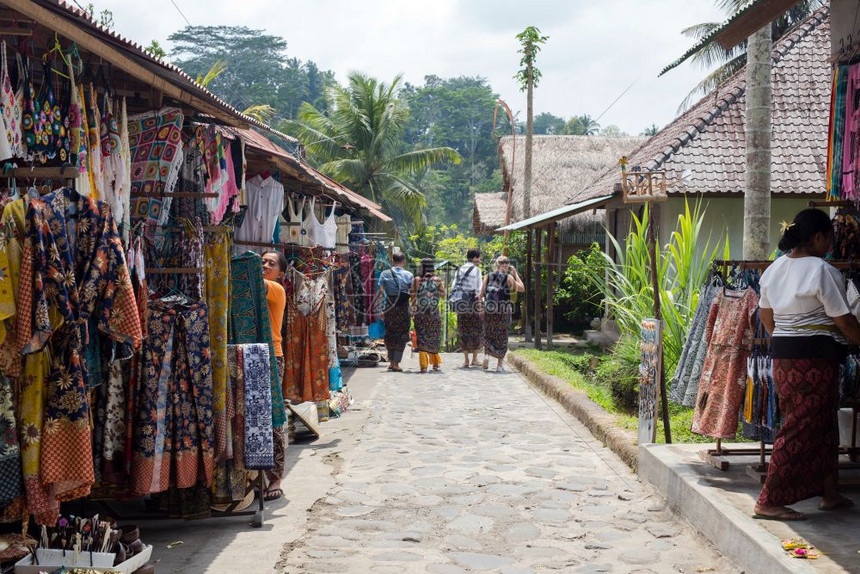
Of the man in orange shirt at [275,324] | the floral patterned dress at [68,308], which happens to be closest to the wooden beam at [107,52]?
the floral patterned dress at [68,308]

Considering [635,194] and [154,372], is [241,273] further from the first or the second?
[635,194]

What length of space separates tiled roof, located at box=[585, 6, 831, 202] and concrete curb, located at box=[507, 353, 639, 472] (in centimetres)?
357

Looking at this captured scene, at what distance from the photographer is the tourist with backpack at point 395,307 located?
1456 centimetres

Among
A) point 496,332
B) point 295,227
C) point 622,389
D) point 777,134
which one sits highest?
point 777,134

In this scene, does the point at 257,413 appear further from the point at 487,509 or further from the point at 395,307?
the point at 395,307

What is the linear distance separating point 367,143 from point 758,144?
73.1 feet

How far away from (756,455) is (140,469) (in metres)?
4.42

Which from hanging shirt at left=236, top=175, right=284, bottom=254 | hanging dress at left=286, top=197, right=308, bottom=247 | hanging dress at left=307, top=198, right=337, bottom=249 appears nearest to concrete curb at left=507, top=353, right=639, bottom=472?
hanging dress at left=307, top=198, right=337, bottom=249

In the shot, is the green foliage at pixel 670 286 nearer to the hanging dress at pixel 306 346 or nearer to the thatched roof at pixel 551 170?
the hanging dress at pixel 306 346

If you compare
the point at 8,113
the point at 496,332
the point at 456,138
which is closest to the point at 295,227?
the point at 496,332

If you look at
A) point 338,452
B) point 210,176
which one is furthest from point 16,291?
point 338,452

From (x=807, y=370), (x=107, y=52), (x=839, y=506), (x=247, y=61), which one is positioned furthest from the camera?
(x=247, y=61)

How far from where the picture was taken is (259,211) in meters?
8.89

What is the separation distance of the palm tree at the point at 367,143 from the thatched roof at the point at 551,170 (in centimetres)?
328
